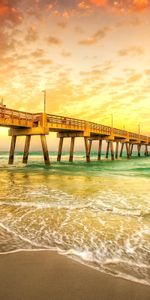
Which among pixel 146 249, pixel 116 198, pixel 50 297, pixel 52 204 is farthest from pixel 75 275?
pixel 116 198

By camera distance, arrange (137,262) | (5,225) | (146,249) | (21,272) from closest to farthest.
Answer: (21,272) < (137,262) < (146,249) < (5,225)

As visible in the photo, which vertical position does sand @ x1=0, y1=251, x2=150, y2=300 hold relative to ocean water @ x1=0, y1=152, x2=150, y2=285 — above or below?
above

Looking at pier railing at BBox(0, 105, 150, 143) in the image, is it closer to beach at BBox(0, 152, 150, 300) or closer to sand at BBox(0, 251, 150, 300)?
beach at BBox(0, 152, 150, 300)

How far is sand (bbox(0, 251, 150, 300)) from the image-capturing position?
2398 millimetres

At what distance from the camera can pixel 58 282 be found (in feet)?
8.78

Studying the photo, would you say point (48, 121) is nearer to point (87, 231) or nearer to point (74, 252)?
point (87, 231)

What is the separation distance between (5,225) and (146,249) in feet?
9.44

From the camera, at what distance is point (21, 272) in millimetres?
2902

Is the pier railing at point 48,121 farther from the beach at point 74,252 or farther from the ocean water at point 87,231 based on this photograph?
the beach at point 74,252

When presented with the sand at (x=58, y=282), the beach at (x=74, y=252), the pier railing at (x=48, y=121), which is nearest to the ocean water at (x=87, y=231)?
the beach at (x=74, y=252)

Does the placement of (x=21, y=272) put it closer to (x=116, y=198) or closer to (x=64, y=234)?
(x=64, y=234)

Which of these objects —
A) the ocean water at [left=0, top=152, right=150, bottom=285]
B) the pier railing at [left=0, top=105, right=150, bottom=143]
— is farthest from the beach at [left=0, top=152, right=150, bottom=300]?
the pier railing at [left=0, top=105, right=150, bottom=143]

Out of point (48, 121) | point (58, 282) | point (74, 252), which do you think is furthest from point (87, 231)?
point (48, 121)

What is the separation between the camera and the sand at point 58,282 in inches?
94.4
